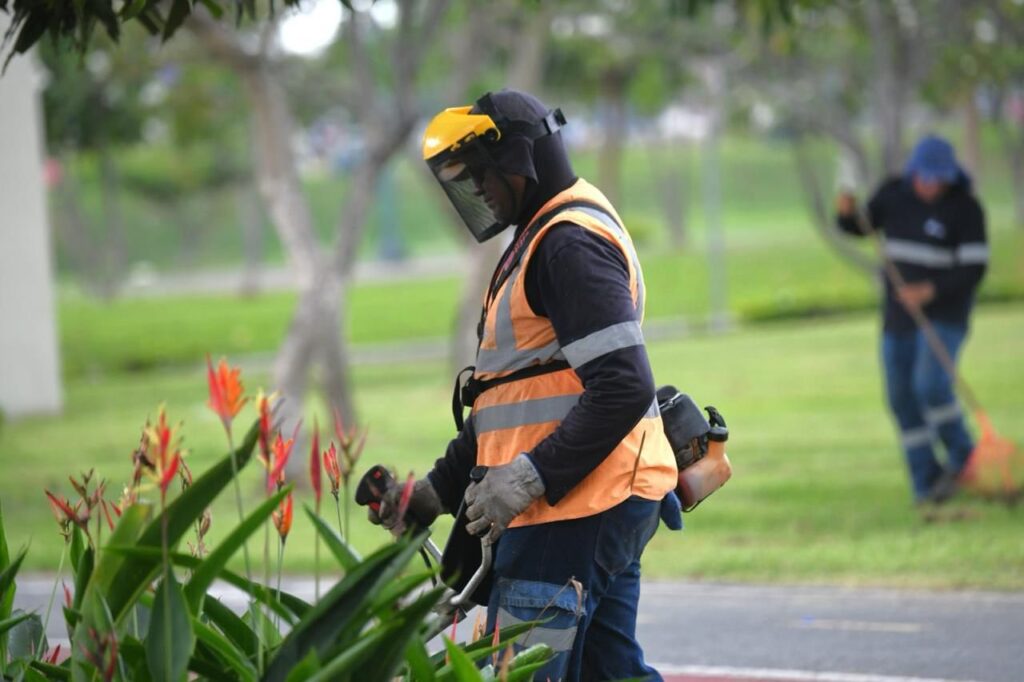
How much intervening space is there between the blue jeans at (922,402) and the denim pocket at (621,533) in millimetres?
5914

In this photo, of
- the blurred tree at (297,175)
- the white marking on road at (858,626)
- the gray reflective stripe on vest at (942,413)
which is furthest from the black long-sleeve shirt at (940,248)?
the blurred tree at (297,175)

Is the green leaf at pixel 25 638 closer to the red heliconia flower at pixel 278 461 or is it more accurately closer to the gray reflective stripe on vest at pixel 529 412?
the red heliconia flower at pixel 278 461

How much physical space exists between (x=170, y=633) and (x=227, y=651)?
0.19 meters

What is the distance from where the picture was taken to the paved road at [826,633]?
21.3 feet

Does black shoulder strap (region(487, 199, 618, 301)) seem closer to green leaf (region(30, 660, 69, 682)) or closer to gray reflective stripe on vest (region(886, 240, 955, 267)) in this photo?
green leaf (region(30, 660, 69, 682))

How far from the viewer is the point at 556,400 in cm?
413

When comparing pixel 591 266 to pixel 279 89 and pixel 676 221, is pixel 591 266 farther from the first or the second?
pixel 676 221

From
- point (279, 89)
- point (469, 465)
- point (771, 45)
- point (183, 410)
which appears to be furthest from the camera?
point (183, 410)

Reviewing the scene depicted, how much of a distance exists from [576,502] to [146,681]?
116cm

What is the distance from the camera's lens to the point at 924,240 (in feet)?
32.1

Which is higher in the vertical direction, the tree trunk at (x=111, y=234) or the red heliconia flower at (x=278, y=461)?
the red heliconia flower at (x=278, y=461)

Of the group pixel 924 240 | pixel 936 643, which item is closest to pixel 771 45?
pixel 924 240

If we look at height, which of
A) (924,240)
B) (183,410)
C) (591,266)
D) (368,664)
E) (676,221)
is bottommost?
(676,221)

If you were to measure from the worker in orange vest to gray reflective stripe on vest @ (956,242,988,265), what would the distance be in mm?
5721
